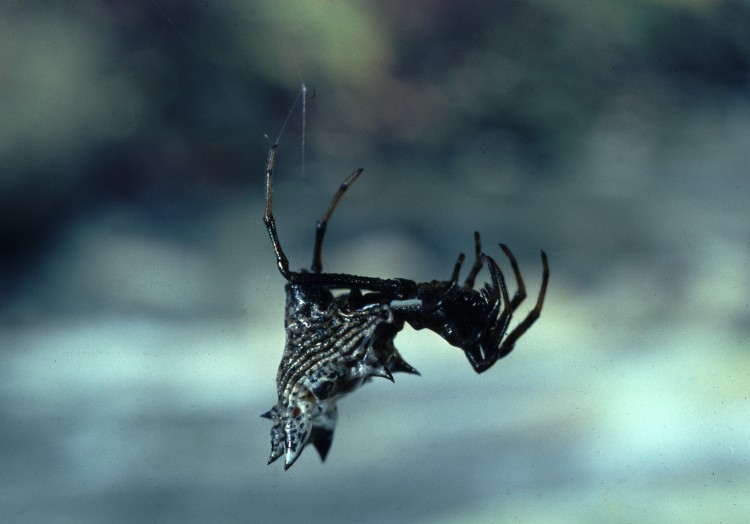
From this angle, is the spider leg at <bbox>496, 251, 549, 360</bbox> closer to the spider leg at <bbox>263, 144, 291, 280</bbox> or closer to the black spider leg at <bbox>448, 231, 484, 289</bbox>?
the black spider leg at <bbox>448, 231, 484, 289</bbox>

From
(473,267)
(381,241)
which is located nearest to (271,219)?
(473,267)

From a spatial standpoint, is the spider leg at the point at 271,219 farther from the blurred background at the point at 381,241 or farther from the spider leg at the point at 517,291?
the blurred background at the point at 381,241

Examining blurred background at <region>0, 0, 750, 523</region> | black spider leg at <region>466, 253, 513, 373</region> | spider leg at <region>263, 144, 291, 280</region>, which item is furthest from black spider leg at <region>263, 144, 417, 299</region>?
blurred background at <region>0, 0, 750, 523</region>

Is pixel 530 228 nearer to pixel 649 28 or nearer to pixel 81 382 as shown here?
pixel 649 28

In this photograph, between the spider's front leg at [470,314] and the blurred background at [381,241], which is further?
the blurred background at [381,241]

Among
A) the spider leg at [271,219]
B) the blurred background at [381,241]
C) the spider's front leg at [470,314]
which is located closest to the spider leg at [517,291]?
the spider's front leg at [470,314]

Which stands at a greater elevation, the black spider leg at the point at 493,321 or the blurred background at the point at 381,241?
the blurred background at the point at 381,241

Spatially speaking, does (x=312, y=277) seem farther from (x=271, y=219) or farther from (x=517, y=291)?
(x=517, y=291)
